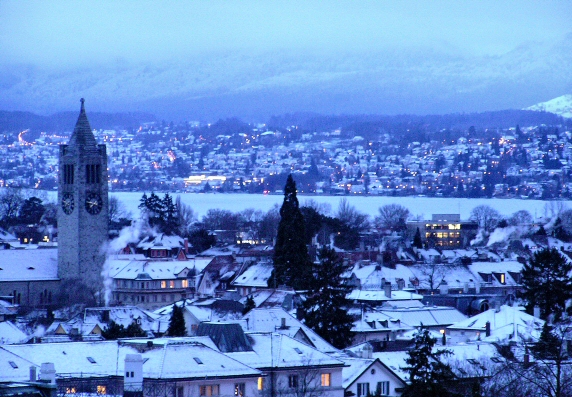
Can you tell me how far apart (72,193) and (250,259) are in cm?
1344

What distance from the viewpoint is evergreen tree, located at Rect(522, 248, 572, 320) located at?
57.3 metres

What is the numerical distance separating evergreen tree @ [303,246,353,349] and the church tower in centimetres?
2724

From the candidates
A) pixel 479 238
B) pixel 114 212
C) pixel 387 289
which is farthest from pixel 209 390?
pixel 114 212

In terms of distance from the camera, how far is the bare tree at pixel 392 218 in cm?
16295

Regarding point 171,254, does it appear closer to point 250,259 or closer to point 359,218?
point 250,259

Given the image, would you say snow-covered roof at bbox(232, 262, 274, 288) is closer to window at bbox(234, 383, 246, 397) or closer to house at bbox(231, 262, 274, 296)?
house at bbox(231, 262, 274, 296)

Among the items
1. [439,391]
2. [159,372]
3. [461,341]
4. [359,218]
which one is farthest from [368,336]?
[359,218]

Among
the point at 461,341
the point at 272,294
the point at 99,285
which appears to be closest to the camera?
the point at 461,341

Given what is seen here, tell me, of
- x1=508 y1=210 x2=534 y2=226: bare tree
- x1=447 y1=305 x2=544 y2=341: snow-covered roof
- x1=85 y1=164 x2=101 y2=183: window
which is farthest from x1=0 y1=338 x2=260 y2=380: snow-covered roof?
x1=508 y1=210 x2=534 y2=226: bare tree

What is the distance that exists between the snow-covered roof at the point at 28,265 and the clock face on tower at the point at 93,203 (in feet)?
8.64

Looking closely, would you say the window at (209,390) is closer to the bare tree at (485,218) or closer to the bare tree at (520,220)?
the bare tree at (520,220)

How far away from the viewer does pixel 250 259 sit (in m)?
91.0

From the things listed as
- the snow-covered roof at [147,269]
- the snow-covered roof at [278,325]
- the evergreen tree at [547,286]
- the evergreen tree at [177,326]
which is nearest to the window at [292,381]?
the snow-covered roof at [278,325]

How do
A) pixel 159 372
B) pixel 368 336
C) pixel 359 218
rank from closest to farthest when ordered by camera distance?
pixel 159 372 → pixel 368 336 → pixel 359 218
